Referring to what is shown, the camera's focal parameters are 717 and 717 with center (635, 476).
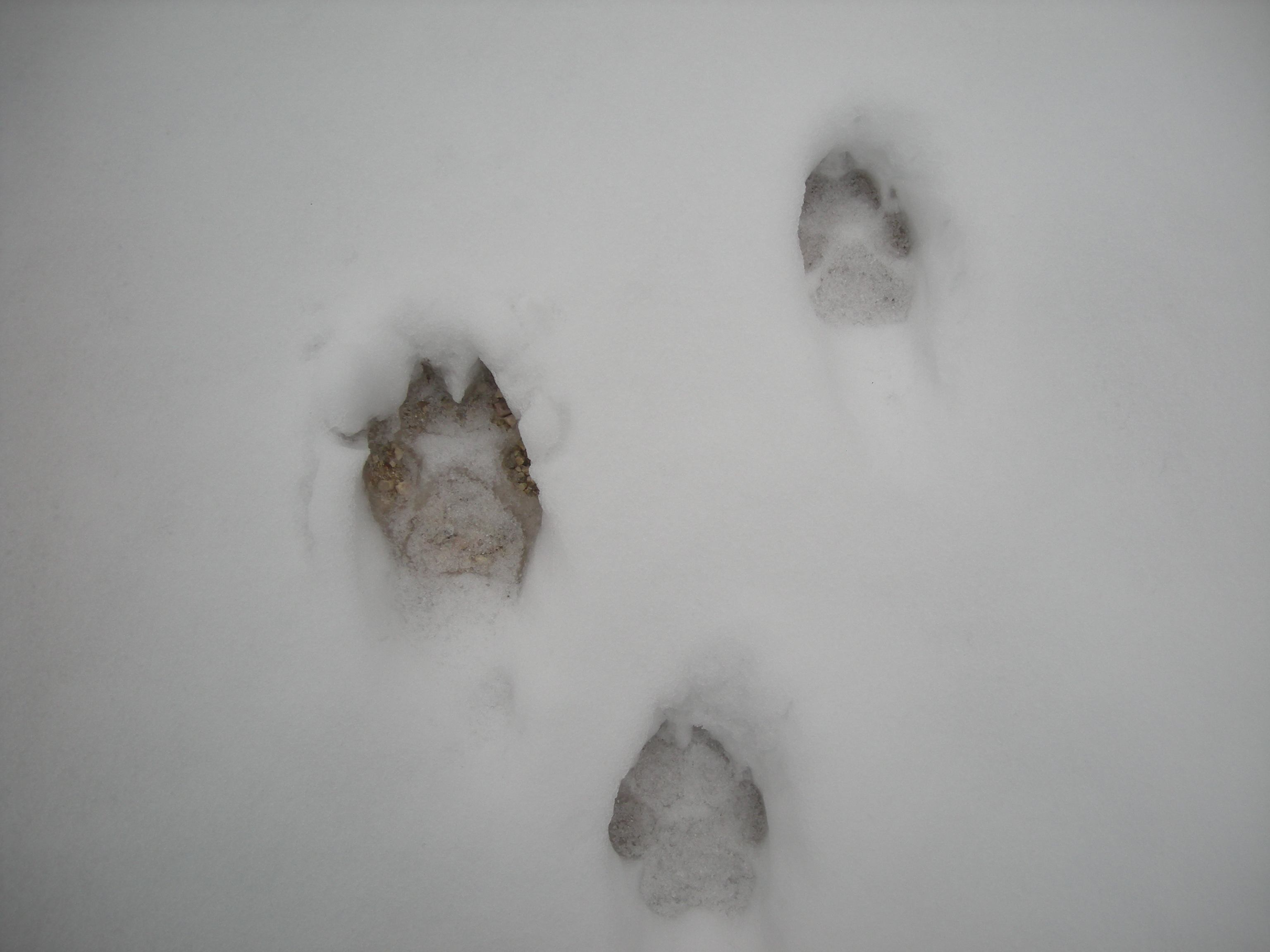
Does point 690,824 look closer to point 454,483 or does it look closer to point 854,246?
point 454,483

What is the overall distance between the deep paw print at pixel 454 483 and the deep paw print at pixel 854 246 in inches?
26.5

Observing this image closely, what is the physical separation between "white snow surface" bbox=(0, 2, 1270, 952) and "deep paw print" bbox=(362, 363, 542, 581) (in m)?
0.06

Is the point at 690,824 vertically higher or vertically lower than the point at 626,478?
lower

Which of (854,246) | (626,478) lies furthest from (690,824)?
(854,246)

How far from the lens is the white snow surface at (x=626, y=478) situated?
130 centimetres

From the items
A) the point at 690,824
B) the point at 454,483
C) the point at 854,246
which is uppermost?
the point at 854,246

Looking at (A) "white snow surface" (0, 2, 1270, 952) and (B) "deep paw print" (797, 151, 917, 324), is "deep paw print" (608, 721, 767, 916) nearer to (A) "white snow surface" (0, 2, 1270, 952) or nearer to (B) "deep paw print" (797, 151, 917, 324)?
(A) "white snow surface" (0, 2, 1270, 952)

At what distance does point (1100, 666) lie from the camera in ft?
4.47

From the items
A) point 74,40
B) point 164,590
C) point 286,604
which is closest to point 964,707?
point 286,604

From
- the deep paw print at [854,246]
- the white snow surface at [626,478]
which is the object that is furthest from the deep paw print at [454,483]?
the deep paw print at [854,246]

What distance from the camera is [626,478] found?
1333 millimetres

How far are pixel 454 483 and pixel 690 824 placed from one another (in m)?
0.81

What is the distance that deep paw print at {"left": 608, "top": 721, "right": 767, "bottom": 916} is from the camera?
138cm

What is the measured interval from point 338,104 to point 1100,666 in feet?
5.95
